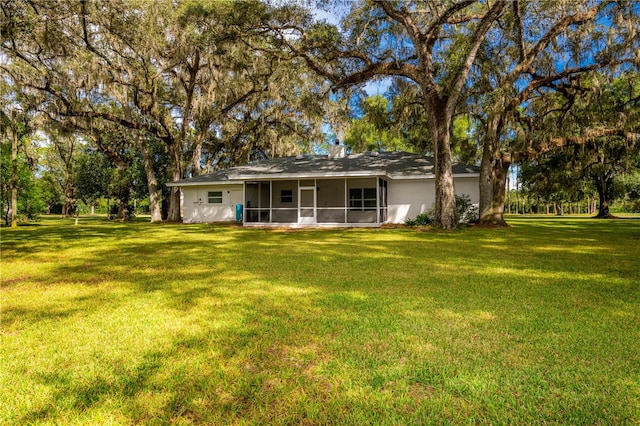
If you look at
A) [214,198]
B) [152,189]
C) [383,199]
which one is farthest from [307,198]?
[152,189]

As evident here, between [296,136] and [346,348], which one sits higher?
[296,136]

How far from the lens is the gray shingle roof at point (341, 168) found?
16.7 m

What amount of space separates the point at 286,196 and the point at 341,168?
3956 millimetres

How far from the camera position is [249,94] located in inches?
786

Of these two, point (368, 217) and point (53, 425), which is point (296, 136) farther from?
point (53, 425)

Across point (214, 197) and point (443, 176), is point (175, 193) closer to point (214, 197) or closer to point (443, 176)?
point (214, 197)

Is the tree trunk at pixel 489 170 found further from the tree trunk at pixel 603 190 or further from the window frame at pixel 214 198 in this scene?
the tree trunk at pixel 603 190

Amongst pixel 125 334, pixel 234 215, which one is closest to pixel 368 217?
pixel 234 215

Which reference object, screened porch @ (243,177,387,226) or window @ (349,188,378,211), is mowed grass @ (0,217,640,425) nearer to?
→ screened porch @ (243,177,387,226)

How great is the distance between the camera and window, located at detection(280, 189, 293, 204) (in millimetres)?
19531

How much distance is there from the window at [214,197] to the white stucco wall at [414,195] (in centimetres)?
1037

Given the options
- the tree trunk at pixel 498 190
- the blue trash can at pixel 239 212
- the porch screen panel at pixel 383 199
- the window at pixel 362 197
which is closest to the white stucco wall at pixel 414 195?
the porch screen panel at pixel 383 199

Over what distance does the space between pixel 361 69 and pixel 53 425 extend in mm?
15582

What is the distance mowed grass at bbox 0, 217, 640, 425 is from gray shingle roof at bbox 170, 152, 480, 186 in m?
11.4
